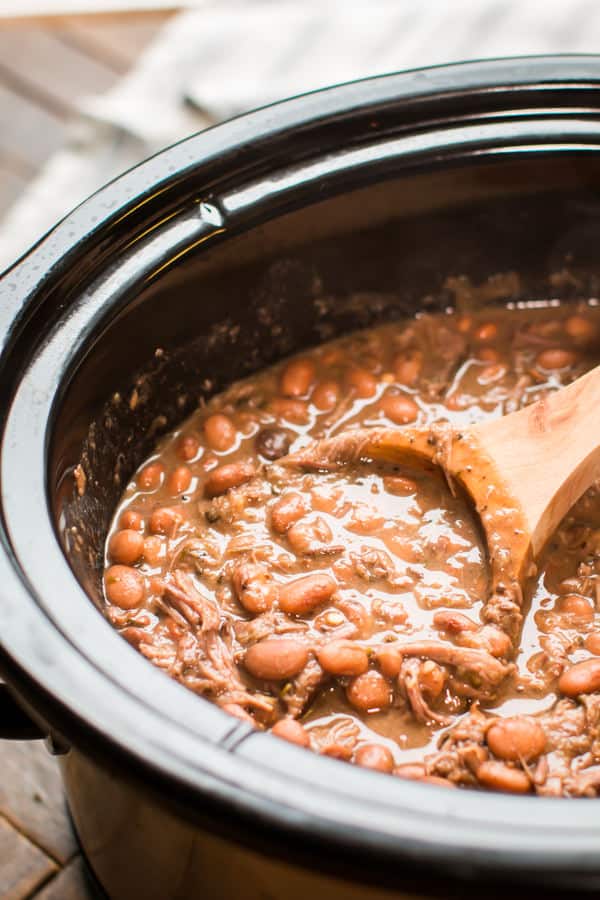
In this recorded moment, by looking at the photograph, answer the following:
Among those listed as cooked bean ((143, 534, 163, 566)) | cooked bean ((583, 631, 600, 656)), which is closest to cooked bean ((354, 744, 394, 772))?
cooked bean ((583, 631, 600, 656))

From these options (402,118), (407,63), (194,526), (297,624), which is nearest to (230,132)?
(402,118)

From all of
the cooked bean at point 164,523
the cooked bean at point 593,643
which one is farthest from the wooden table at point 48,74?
the cooked bean at point 593,643

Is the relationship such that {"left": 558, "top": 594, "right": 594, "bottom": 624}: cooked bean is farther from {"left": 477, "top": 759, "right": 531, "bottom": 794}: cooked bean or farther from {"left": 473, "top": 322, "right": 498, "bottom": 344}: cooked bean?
{"left": 473, "top": 322, "right": 498, "bottom": 344}: cooked bean

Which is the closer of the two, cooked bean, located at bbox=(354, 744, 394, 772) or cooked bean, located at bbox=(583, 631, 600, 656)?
cooked bean, located at bbox=(354, 744, 394, 772)

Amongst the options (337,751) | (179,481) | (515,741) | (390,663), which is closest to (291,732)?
(337,751)

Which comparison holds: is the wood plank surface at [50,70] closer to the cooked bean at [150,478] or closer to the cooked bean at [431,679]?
the cooked bean at [150,478]

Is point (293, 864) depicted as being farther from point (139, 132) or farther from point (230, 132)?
point (139, 132)
